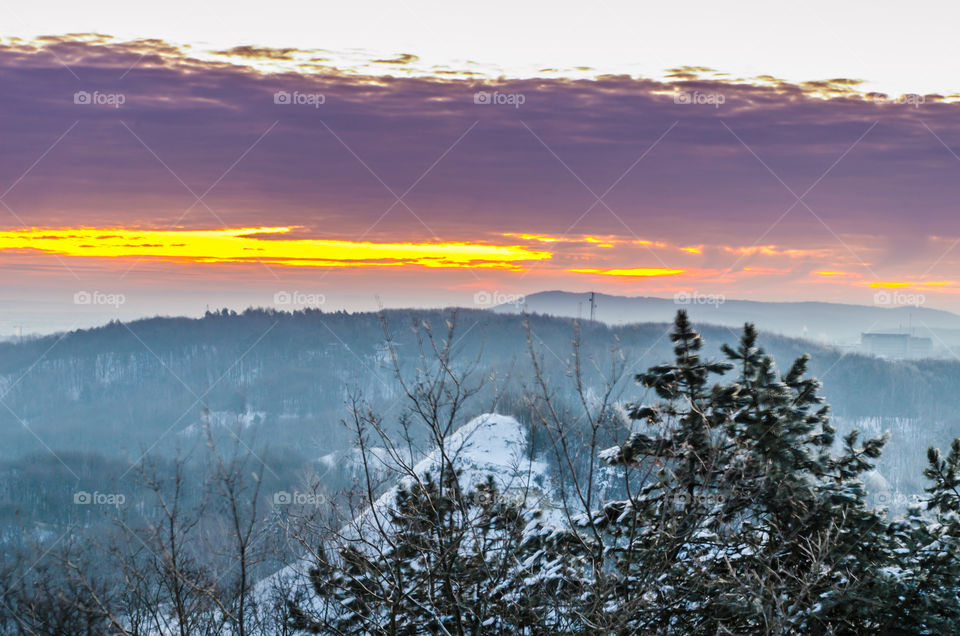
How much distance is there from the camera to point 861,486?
14484 mm

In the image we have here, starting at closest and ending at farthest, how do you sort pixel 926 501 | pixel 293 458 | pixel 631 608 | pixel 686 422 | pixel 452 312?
pixel 631 608 < pixel 452 312 < pixel 926 501 < pixel 686 422 < pixel 293 458

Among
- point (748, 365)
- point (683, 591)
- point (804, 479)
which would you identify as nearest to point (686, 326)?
point (748, 365)

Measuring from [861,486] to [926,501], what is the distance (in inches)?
41.9

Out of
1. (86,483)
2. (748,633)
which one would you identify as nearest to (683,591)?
(748,633)

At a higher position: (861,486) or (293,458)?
(293,458)

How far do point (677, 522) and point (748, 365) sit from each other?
4.80m

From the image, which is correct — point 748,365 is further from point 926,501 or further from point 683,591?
point 683,591

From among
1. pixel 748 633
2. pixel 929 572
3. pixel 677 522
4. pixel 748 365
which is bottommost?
pixel 748 633

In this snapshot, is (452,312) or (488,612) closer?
(452,312)

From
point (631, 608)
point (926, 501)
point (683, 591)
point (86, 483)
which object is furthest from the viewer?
point (86, 483)

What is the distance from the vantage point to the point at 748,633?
42.4 ft

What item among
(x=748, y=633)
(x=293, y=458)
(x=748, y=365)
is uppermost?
(x=293, y=458)

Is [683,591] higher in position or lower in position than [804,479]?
lower

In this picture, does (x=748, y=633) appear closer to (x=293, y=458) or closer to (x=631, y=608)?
(x=631, y=608)
